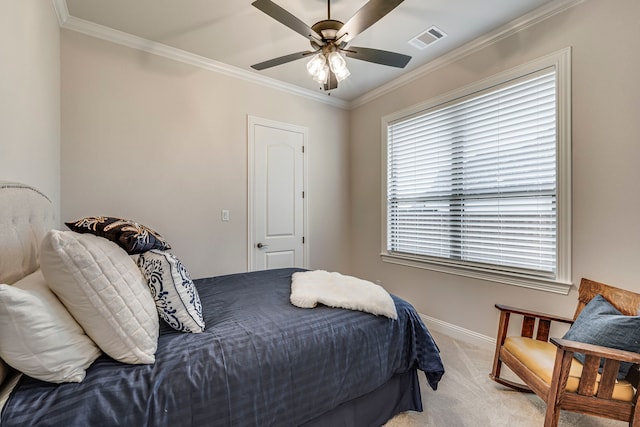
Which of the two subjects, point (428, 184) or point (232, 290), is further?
point (428, 184)

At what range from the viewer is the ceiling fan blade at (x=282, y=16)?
1.59m

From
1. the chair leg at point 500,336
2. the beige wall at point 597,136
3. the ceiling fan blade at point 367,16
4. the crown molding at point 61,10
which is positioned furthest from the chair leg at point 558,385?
the crown molding at point 61,10

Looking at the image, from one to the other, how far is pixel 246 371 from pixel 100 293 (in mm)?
599

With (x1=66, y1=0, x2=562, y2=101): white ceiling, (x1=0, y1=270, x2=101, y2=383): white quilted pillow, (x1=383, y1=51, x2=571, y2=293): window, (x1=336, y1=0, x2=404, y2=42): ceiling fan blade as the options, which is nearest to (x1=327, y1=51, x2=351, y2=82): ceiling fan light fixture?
(x1=336, y1=0, x2=404, y2=42): ceiling fan blade

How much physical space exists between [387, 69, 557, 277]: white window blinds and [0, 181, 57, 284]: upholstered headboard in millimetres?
3072

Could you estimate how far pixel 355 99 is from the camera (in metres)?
4.02

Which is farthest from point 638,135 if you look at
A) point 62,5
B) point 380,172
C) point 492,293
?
point 62,5

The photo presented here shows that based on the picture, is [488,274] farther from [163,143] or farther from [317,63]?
[163,143]

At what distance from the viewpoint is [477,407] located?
1.86 meters

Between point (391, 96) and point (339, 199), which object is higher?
point (391, 96)

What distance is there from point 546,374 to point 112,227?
228cm

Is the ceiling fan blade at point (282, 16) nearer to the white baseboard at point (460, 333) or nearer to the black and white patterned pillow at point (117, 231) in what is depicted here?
the black and white patterned pillow at point (117, 231)

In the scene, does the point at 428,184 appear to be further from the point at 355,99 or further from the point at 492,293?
the point at 355,99

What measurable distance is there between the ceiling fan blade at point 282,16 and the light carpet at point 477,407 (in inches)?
95.0
